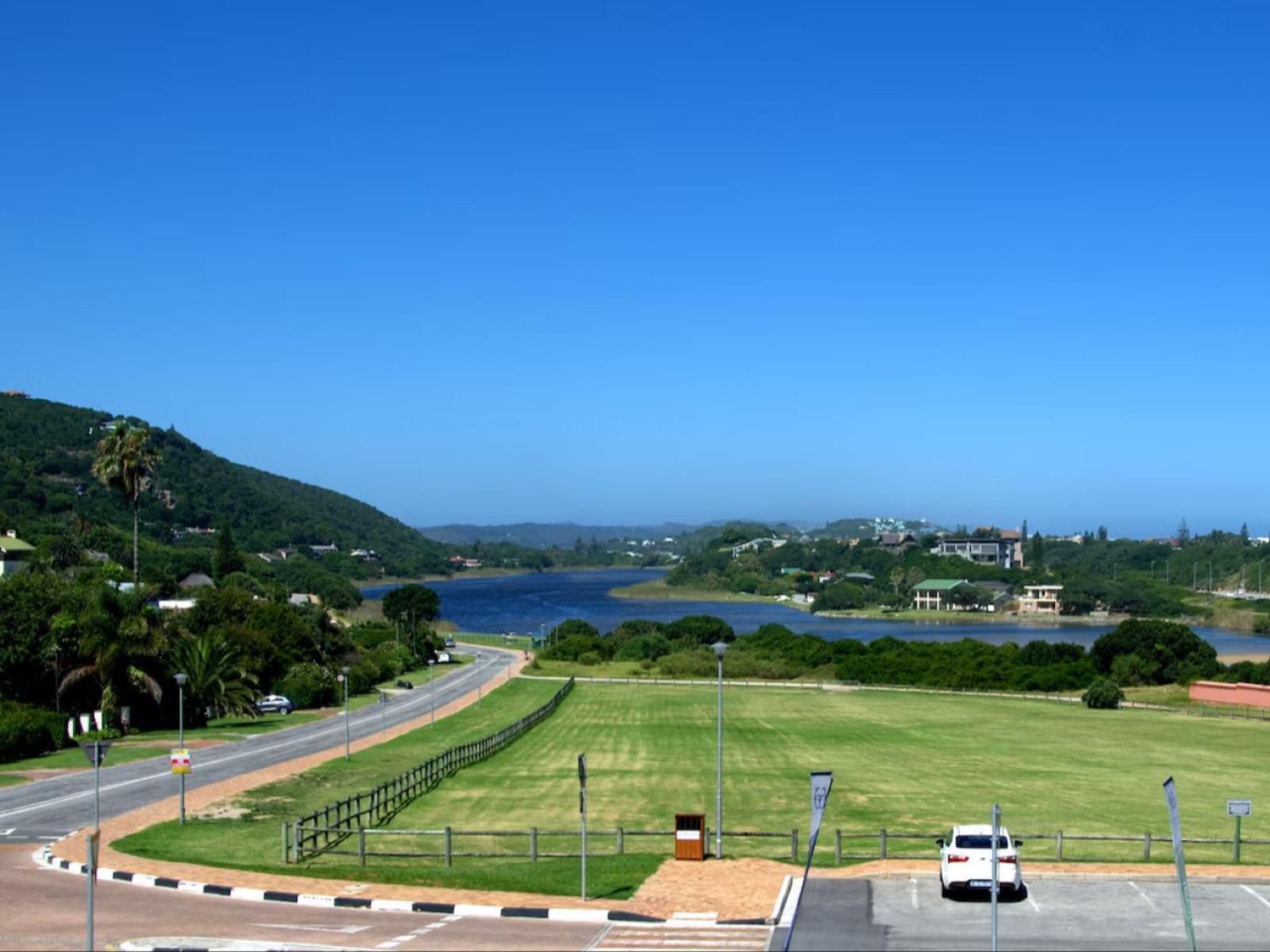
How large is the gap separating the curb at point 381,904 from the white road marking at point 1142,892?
8.79 m

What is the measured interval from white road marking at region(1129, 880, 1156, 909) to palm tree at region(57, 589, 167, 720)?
4356 centimetres

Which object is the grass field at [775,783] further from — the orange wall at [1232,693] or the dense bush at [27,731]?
the dense bush at [27,731]

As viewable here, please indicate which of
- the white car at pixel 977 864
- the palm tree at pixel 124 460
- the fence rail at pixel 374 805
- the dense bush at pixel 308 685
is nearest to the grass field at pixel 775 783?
the fence rail at pixel 374 805

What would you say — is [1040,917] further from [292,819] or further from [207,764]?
[207,764]

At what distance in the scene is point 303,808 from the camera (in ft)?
124

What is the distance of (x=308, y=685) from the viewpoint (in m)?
76.8

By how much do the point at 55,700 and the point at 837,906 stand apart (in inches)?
1733

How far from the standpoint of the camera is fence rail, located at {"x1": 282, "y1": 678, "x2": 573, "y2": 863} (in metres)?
28.6

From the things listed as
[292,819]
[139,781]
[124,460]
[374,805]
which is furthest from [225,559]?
[292,819]

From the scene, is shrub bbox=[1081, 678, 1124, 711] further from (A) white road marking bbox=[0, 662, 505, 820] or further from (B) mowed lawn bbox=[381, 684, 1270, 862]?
(A) white road marking bbox=[0, 662, 505, 820]

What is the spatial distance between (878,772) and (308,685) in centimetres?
3845

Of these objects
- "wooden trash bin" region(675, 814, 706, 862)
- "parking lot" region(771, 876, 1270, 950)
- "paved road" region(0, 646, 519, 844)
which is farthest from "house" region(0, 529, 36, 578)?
"parking lot" region(771, 876, 1270, 950)

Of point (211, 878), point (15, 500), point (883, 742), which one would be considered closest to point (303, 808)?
point (211, 878)

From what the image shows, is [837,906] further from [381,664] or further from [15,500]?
[15,500]
